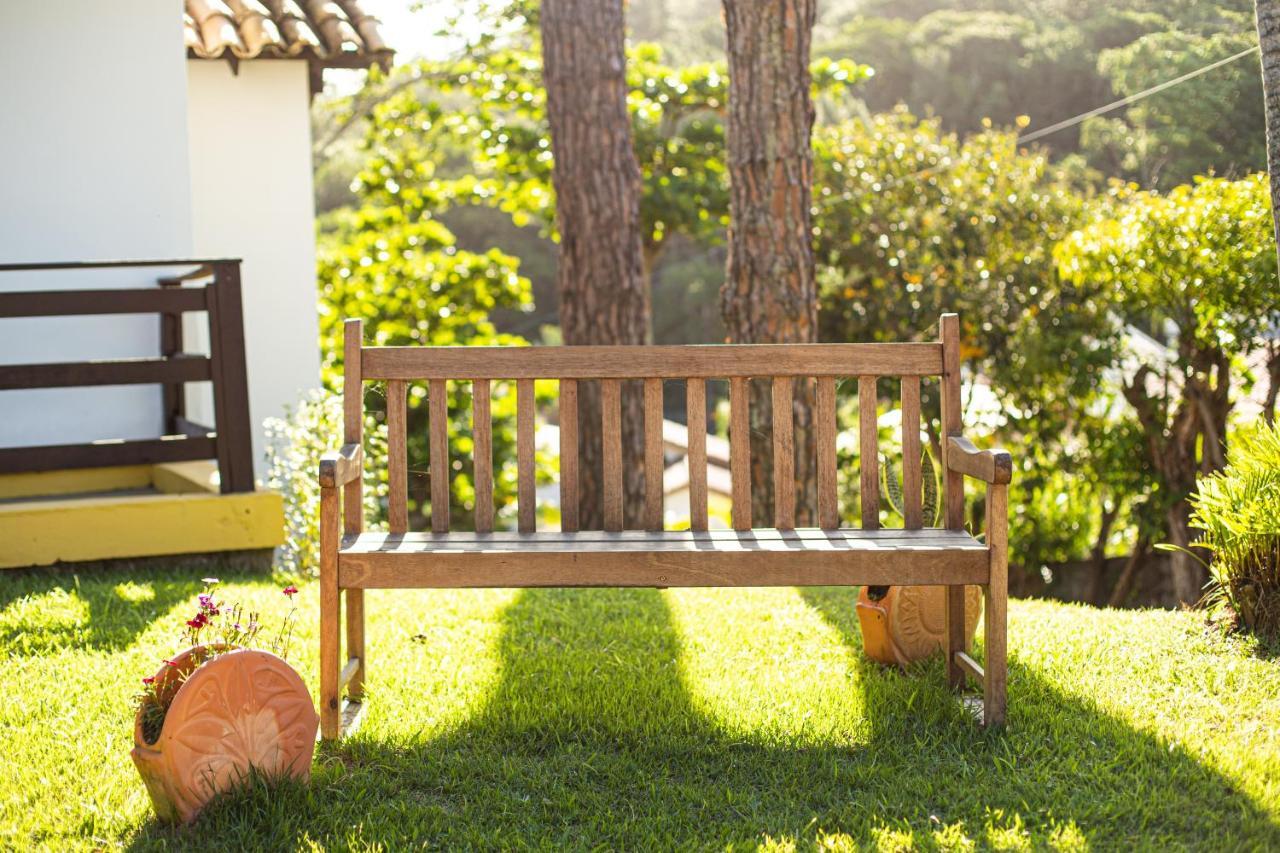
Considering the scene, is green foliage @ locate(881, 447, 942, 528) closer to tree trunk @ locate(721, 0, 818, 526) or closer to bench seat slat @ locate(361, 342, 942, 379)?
bench seat slat @ locate(361, 342, 942, 379)

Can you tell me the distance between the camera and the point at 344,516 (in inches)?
150

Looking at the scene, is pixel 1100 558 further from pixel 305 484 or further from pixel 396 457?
pixel 396 457

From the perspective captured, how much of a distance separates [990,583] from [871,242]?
6.98m

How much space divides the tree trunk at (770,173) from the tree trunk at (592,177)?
113 centimetres

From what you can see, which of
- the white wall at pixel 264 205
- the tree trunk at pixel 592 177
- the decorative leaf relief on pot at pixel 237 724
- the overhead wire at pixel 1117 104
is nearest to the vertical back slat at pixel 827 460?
the decorative leaf relief on pot at pixel 237 724

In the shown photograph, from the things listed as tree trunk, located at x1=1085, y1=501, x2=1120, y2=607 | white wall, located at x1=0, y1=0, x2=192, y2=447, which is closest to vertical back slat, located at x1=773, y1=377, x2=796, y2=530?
white wall, located at x1=0, y1=0, x2=192, y2=447

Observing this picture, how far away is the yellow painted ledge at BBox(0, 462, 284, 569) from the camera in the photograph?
5395 mm

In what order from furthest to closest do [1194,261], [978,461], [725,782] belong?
1. [1194,261]
2. [978,461]
3. [725,782]

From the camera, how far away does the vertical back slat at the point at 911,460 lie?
3904 millimetres

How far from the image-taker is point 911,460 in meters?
3.91

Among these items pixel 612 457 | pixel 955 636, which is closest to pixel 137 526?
pixel 612 457

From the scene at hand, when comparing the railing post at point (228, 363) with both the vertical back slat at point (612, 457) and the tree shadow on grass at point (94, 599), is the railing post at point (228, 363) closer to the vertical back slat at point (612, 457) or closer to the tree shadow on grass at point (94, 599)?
the tree shadow on grass at point (94, 599)

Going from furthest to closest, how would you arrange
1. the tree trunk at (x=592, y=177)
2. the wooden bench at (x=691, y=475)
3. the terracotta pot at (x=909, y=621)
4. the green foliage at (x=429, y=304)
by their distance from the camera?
the green foliage at (x=429, y=304) → the tree trunk at (x=592, y=177) → the terracotta pot at (x=909, y=621) → the wooden bench at (x=691, y=475)

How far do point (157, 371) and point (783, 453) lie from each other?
10.5ft
